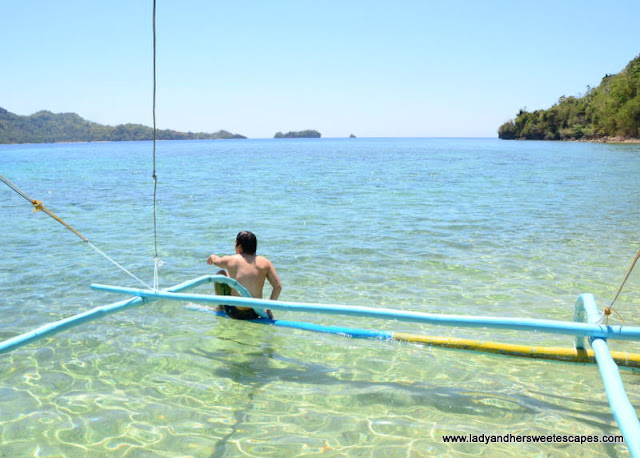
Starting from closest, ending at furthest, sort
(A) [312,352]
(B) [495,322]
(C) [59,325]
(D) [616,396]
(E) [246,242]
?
(D) [616,396]
(B) [495,322]
(C) [59,325]
(A) [312,352]
(E) [246,242]

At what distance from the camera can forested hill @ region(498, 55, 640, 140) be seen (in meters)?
62.3

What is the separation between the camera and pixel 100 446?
3244 mm

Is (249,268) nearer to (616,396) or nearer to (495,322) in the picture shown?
(495,322)

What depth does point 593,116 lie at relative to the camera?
244 feet

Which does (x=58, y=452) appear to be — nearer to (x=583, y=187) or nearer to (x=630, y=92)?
(x=583, y=187)

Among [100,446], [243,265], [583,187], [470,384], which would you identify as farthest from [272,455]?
[583,187]

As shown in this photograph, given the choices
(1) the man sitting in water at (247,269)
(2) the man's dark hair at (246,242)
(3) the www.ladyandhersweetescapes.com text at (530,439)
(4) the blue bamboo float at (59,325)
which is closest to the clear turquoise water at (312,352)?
(3) the www.ladyandhersweetescapes.com text at (530,439)

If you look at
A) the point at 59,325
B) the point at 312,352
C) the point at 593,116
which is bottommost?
the point at 312,352

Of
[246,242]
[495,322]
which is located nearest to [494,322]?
[495,322]

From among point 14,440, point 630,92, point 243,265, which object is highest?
point 630,92

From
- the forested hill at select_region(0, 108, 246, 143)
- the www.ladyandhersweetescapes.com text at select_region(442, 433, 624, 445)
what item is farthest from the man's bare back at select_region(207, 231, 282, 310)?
the forested hill at select_region(0, 108, 246, 143)

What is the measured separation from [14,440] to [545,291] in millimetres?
6008

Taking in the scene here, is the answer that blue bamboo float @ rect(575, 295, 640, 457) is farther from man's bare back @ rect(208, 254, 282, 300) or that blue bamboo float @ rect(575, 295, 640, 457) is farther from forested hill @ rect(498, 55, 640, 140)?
forested hill @ rect(498, 55, 640, 140)

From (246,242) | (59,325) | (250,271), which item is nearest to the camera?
(59,325)
